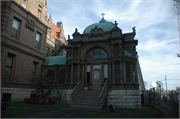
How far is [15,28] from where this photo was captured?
712 inches

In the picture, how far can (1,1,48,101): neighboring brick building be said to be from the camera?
16.2 m

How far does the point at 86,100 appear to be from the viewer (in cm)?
1435

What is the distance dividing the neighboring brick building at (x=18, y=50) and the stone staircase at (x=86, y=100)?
6.31m

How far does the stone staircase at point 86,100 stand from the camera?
13.3 m

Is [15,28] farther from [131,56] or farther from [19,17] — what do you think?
[131,56]

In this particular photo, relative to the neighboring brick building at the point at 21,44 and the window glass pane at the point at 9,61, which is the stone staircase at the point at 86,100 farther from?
the window glass pane at the point at 9,61

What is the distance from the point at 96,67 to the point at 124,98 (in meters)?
5.29

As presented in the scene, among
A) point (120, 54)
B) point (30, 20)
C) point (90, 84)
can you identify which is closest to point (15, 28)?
point (30, 20)

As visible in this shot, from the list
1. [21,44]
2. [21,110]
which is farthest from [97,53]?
[21,110]

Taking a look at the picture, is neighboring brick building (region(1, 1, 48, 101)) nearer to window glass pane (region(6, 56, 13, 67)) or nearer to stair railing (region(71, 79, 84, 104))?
window glass pane (region(6, 56, 13, 67))

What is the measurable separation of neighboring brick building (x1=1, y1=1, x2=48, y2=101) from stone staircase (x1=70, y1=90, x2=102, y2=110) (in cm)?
631

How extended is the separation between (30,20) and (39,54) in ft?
17.3

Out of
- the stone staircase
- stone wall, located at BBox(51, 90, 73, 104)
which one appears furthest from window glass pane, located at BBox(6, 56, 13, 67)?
the stone staircase

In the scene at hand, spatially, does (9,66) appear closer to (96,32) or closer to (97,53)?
(97,53)
